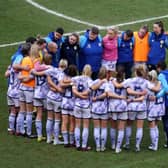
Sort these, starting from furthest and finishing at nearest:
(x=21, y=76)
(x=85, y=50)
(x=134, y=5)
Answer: (x=134, y=5) < (x=85, y=50) < (x=21, y=76)

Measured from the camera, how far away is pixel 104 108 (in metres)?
16.1

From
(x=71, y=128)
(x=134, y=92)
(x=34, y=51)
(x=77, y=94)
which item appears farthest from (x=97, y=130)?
(x=34, y=51)

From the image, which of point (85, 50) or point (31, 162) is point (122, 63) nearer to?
point (85, 50)

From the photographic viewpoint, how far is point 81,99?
1622 cm

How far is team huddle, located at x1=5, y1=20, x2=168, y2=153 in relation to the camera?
16.2 metres

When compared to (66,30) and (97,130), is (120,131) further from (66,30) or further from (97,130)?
(66,30)

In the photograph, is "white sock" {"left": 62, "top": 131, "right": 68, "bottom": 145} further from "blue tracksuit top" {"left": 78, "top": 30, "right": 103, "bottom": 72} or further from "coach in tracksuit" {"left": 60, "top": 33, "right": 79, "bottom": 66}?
"blue tracksuit top" {"left": 78, "top": 30, "right": 103, "bottom": 72}

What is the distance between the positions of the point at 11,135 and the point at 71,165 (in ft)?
8.09

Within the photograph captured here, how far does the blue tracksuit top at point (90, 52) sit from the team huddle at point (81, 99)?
1.12 metres

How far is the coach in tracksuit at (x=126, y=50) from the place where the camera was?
19255 millimetres

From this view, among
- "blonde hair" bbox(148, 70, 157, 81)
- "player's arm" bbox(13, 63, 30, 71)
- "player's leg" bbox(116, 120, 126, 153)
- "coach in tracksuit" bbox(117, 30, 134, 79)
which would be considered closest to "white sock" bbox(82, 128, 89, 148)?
"player's leg" bbox(116, 120, 126, 153)

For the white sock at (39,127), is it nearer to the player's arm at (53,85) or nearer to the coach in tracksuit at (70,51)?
the player's arm at (53,85)

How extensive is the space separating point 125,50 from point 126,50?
0.10ft

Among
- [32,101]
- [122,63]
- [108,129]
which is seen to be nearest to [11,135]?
[32,101]
